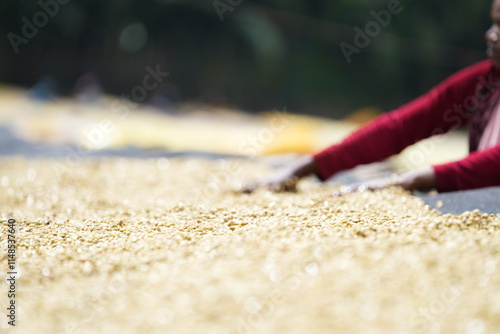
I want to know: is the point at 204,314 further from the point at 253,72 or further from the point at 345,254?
the point at 253,72

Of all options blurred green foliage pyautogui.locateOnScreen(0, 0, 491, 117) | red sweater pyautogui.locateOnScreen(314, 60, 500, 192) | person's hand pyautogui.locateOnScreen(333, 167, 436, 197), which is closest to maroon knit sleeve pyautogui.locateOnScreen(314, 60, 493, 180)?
red sweater pyautogui.locateOnScreen(314, 60, 500, 192)

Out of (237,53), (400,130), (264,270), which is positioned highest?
(237,53)

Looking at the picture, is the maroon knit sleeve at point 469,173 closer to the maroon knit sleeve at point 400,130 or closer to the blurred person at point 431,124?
the blurred person at point 431,124

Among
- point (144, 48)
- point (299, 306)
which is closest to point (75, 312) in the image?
point (299, 306)

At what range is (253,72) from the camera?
7719 mm

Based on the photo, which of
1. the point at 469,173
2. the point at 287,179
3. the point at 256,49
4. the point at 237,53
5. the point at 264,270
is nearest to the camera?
the point at 264,270

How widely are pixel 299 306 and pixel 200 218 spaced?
603 mm

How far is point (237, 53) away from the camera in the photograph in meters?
7.70

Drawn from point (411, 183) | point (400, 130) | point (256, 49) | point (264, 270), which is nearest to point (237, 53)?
point (256, 49)

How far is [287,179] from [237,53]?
235 inches

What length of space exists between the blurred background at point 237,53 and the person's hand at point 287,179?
449cm

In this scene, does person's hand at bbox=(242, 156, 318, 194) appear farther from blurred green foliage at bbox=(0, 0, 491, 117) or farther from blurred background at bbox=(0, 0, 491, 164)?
blurred green foliage at bbox=(0, 0, 491, 117)

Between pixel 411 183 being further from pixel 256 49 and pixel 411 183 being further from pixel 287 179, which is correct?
pixel 256 49

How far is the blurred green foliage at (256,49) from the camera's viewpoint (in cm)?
731
